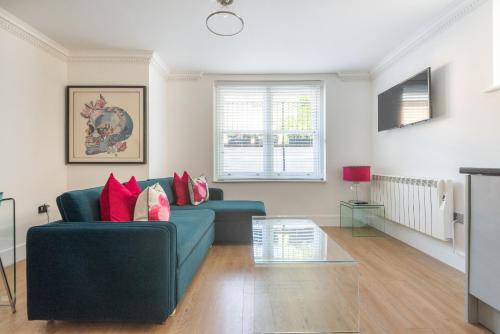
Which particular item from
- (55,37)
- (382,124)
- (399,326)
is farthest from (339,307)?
(55,37)

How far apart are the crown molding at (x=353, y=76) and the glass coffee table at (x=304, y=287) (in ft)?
10.8

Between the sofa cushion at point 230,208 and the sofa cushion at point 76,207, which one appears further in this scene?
the sofa cushion at point 230,208

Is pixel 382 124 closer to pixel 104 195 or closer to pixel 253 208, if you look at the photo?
pixel 253 208

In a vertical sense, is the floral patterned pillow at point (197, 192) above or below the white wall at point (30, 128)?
below

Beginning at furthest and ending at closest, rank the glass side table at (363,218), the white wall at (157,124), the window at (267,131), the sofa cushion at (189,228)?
the window at (267,131)
the glass side table at (363,218)
the white wall at (157,124)
the sofa cushion at (189,228)

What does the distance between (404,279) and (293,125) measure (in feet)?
9.47

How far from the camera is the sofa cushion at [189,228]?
2.00 metres

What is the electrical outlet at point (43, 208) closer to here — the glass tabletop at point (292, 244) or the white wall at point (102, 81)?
the white wall at point (102, 81)

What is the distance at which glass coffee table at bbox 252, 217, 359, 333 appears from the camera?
1.70 m

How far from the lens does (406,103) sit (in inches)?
137

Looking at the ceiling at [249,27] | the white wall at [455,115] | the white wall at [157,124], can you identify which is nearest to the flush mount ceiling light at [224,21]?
the ceiling at [249,27]

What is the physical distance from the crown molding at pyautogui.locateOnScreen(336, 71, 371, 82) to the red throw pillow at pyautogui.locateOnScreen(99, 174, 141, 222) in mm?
3808

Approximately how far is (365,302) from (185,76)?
401 centimetres

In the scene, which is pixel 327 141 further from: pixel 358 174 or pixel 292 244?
pixel 292 244
